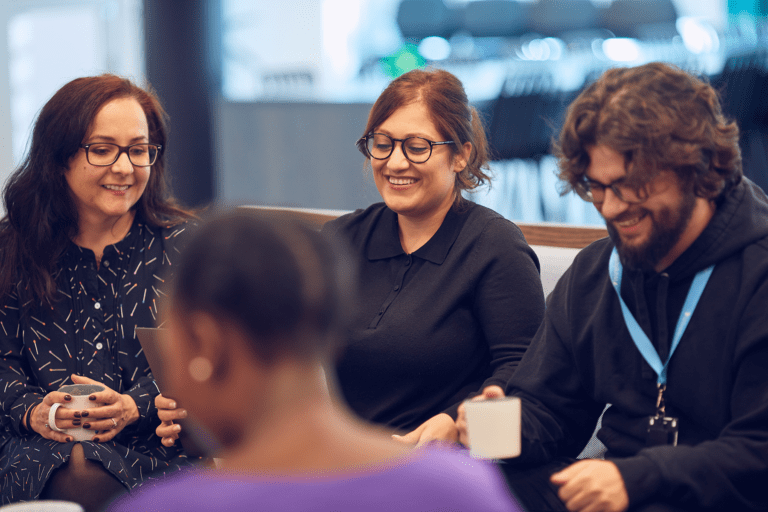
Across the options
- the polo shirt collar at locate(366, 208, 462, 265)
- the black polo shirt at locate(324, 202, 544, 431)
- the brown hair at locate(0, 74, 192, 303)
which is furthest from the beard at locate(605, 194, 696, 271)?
the brown hair at locate(0, 74, 192, 303)

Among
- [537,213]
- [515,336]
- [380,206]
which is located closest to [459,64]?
[537,213]

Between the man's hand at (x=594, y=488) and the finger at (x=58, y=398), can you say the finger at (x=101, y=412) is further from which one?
the man's hand at (x=594, y=488)

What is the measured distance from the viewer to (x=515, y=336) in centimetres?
189

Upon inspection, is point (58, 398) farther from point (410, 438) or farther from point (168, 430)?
point (410, 438)

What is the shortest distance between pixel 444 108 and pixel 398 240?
366mm

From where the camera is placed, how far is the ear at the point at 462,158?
2.08 meters

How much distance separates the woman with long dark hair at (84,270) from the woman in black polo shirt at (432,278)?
0.54 metres

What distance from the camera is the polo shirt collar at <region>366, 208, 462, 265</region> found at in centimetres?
202

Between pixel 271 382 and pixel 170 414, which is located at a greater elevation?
pixel 271 382

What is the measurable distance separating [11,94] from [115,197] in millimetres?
4031

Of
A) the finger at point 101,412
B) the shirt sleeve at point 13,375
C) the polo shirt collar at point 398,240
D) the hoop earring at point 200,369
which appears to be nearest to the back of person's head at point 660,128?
the polo shirt collar at point 398,240

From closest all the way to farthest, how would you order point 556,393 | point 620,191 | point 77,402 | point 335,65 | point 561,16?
point 620,191 → point 556,393 → point 77,402 → point 561,16 → point 335,65

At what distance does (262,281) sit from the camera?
74 cm

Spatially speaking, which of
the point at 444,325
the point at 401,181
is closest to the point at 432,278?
the point at 444,325
